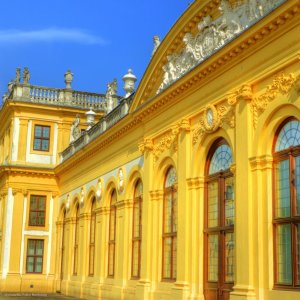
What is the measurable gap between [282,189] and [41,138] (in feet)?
76.5

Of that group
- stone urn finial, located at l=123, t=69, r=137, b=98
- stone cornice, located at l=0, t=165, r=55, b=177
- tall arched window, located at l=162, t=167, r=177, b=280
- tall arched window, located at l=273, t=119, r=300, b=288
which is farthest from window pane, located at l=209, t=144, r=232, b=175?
stone cornice, located at l=0, t=165, r=55, b=177

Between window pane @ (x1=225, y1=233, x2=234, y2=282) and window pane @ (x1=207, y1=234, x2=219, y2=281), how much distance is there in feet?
1.68

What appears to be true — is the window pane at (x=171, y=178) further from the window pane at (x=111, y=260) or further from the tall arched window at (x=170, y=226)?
the window pane at (x=111, y=260)

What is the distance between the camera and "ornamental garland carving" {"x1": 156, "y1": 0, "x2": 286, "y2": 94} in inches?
587

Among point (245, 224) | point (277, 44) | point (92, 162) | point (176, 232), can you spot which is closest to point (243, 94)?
point (277, 44)

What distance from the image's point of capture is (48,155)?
35.1m

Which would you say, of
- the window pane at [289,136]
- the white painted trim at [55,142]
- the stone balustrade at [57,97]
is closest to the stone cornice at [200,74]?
the window pane at [289,136]

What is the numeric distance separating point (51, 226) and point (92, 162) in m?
7.87

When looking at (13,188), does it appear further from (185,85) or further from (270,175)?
(270,175)

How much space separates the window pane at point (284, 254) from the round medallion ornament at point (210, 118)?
3.84m

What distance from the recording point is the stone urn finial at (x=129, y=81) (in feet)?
81.2

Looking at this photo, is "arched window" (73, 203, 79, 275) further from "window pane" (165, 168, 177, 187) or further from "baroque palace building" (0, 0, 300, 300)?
"window pane" (165, 168, 177, 187)

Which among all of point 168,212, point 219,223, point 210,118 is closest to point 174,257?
point 168,212

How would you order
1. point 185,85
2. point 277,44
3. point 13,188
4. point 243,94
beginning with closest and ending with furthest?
1. point 277,44
2. point 243,94
3. point 185,85
4. point 13,188
